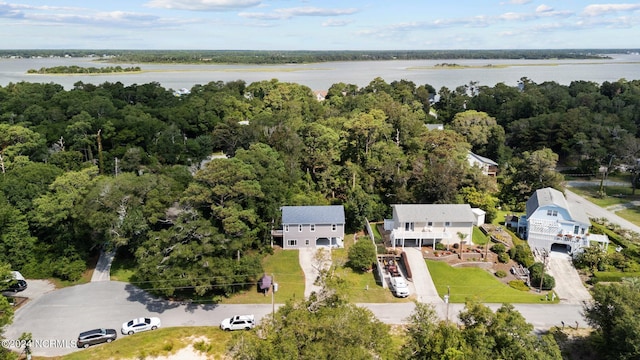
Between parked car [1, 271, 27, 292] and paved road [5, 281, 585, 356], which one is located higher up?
parked car [1, 271, 27, 292]

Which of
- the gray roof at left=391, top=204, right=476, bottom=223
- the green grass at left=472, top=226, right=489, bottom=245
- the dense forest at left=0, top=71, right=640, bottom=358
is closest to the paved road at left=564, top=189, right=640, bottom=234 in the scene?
the dense forest at left=0, top=71, right=640, bottom=358

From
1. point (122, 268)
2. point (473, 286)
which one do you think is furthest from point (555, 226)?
point (122, 268)

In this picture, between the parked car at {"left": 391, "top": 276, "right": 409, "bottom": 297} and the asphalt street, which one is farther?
the parked car at {"left": 391, "top": 276, "right": 409, "bottom": 297}

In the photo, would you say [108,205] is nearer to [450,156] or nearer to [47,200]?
[47,200]

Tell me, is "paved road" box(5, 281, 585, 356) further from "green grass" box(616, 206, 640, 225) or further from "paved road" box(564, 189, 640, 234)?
"green grass" box(616, 206, 640, 225)

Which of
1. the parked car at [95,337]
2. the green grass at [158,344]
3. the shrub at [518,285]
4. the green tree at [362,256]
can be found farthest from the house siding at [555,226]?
the parked car at [95,337]

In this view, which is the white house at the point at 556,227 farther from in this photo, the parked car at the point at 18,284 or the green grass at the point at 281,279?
the parked car at the point at 18,284
